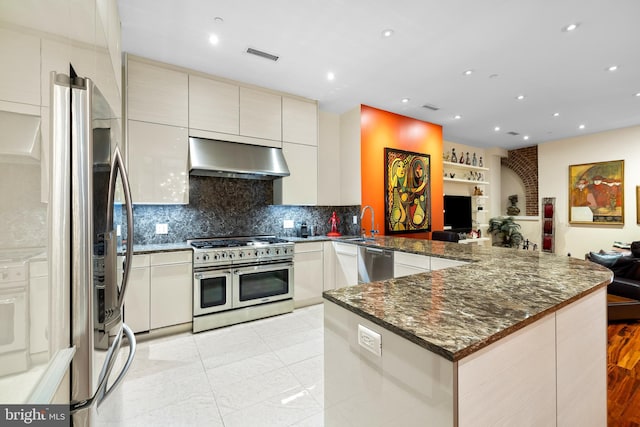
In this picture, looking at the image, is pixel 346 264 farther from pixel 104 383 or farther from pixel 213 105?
pixel 104 383

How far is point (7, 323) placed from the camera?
48cm

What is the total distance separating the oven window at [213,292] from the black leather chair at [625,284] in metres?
4.29

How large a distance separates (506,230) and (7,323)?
851 centimetres

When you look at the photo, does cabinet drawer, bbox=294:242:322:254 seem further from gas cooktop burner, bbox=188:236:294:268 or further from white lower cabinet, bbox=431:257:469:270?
white lower cabinet, bbox=431:257:469:270

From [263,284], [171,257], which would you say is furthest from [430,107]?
[171,257]

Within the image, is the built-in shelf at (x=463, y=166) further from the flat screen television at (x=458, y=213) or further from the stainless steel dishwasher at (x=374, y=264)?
the stainless steel dishwasher at (x=374, y=264)

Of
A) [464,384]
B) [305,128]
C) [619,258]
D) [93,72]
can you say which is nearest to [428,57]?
[305,128]

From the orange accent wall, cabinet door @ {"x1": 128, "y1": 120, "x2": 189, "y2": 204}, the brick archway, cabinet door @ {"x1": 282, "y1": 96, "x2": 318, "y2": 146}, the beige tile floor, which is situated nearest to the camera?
the beige tile floor

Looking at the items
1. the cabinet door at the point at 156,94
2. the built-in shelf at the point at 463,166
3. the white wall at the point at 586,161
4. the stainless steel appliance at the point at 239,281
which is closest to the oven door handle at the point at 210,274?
the stainless steel appliance at the point at 239,281

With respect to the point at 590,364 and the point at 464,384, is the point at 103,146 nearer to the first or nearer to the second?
the point at 464,384

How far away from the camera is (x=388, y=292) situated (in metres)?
1.27

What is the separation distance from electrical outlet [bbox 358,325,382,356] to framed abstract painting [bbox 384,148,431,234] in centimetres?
351

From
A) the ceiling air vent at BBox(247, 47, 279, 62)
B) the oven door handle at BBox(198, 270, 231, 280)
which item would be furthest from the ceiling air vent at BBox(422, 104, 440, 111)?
the oven door handle at BBox(198, 270, 231, 280)

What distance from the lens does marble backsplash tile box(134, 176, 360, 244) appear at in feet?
10.7
